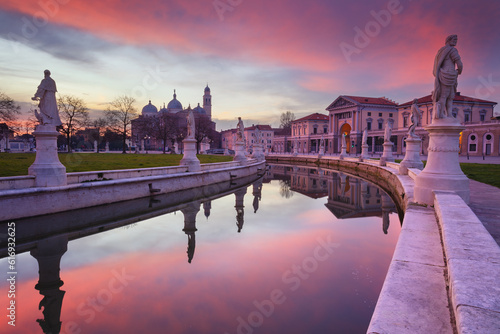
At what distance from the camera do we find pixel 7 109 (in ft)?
115

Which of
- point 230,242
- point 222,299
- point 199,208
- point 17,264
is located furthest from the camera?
point 199,208

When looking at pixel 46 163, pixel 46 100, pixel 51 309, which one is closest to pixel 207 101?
pixel 46 100

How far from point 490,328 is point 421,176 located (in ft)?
18.1

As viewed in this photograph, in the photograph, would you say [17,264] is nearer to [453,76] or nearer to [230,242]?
[230,242]

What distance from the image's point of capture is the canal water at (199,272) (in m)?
4.00

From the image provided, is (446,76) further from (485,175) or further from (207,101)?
(207,101)

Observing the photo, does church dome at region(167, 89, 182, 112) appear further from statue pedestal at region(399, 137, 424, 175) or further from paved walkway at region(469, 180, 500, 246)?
paved walkway at region(469, 180, 500, 246)

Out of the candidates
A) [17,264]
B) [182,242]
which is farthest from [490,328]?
[17,264]

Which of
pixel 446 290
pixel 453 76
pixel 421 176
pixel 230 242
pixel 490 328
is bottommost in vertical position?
pixel 230 242

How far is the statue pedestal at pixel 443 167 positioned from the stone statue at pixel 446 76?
0.95 feet

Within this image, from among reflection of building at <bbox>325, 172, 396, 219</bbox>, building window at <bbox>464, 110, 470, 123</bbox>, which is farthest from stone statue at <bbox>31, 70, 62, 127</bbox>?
building window at <bbox>464, 110, 470, 123</bbox>

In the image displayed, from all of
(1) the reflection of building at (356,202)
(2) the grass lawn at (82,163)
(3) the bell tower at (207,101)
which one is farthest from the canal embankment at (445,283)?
(3) the bell tower at (207,101)

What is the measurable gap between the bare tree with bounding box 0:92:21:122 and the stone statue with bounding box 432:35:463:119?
43.1 m

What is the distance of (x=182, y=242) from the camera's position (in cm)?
768
